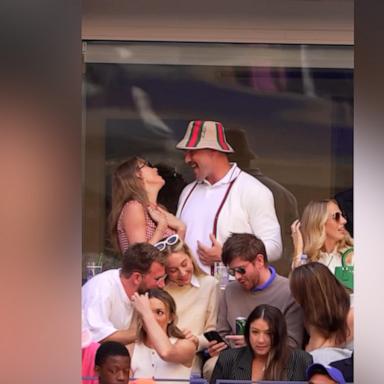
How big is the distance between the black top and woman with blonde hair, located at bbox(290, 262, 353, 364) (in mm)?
63

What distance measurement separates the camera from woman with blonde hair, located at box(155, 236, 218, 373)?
4176mm

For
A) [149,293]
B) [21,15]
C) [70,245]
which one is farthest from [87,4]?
[149,293]

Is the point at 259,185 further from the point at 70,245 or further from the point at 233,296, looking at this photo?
the point at 70,245

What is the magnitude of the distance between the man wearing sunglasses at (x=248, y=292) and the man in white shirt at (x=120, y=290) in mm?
329

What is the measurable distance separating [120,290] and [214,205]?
1.97 feet

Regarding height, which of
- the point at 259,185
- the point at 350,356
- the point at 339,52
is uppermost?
the point at 339,52

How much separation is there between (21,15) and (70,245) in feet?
3.48

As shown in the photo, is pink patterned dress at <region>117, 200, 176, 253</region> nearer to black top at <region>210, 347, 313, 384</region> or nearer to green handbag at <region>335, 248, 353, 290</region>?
black top at <region>210, 347, 313, 384</region>

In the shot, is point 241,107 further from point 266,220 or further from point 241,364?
point 241,364

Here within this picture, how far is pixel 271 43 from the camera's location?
166 inches

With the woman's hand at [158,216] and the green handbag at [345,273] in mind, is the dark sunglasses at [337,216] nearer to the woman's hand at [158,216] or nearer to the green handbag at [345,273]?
the green handbag at [345,273]

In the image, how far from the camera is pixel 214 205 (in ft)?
13.8

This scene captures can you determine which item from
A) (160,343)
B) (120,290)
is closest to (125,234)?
(120,290)

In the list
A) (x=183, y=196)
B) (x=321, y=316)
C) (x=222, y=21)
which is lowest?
(x=321, y=316)
